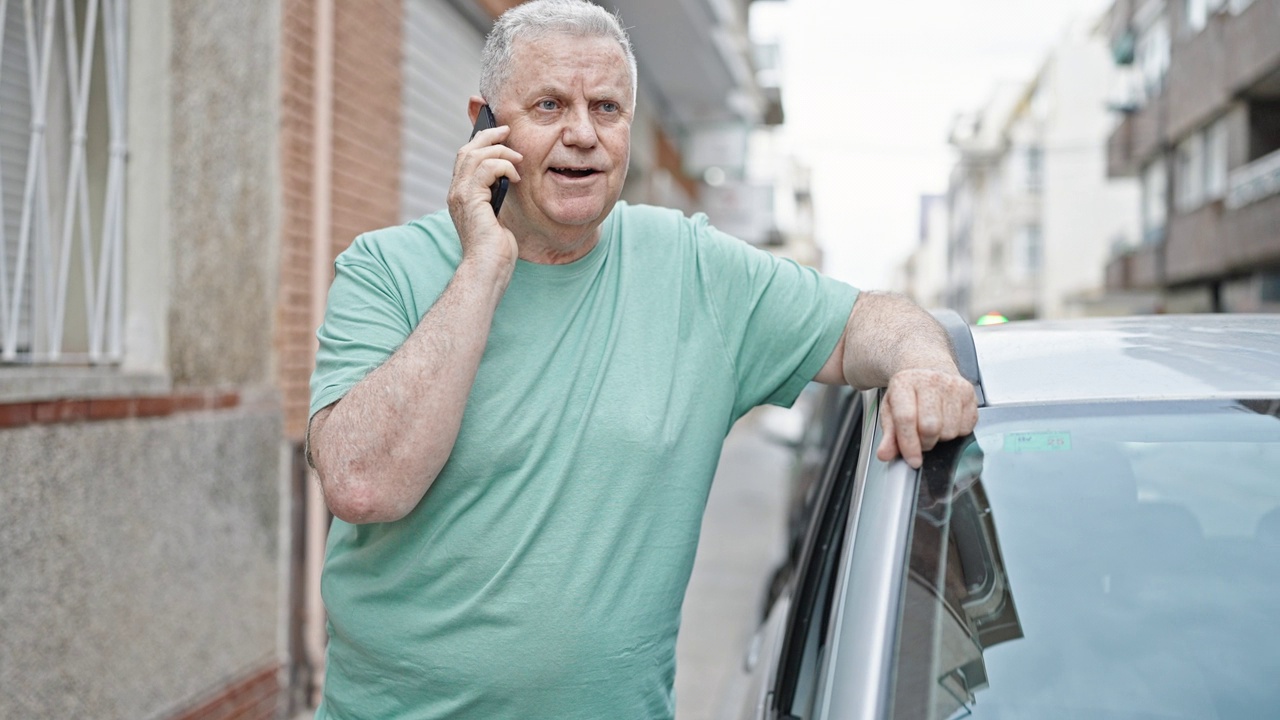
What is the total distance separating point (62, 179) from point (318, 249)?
1.25 m

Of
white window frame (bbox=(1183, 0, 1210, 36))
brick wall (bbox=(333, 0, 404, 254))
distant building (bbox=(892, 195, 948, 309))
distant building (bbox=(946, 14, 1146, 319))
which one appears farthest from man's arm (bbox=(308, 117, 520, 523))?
distant building (bbox=(892, 195, 948, 309))

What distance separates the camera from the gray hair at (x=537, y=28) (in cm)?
205

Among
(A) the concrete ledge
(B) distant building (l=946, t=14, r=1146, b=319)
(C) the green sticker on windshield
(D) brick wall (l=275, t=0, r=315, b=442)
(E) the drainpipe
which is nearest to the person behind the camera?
(C) the green sticker on windshield

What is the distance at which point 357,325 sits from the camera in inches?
74.7

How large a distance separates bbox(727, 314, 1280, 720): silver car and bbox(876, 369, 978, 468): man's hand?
58 mm

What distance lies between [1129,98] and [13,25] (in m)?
29.0

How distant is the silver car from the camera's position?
1.65 meters

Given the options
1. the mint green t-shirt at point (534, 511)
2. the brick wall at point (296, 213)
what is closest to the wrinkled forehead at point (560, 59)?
the mint green t-shirt at point (534, 511)

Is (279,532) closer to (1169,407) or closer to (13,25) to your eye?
(13,25)

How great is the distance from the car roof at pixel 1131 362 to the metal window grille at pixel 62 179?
8.59 ft

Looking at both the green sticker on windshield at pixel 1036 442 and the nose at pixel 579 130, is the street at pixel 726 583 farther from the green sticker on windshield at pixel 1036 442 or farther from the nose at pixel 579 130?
the nose at pixel 579 130

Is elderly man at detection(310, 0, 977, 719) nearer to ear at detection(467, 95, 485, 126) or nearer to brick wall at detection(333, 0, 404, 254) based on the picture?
ear at detection(467, 95, 485, 126)

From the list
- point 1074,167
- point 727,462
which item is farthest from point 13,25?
point 1074,167

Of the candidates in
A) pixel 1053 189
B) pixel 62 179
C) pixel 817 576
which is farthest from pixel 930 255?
pixel 817 576
